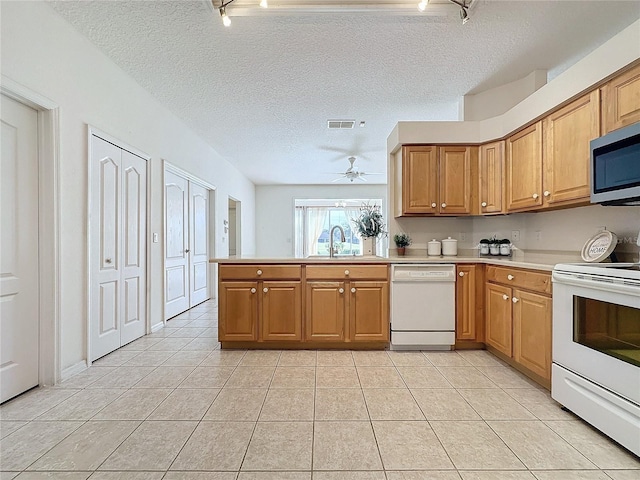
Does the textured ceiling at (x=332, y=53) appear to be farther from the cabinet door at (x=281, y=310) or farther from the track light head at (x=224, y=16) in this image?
the cabinet door at (x=281, y=310)

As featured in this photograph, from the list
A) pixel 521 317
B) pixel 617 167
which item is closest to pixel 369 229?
pixel 521 317

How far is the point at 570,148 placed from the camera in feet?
7.93

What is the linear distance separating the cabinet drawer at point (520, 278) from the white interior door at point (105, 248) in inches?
137

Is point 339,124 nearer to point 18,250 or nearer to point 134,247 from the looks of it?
point 134,247

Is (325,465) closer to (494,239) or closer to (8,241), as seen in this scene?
(8,241)

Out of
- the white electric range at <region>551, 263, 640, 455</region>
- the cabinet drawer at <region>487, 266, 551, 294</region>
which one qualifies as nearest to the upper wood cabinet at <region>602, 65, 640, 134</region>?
the white electric range at <region>551, 263, 640, 455</region>

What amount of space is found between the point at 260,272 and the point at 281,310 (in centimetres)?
41

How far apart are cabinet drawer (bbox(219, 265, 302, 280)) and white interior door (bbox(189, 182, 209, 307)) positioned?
2.19 metres

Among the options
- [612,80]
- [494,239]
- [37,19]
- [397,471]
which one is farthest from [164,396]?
[612,80]

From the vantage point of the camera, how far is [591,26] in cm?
251

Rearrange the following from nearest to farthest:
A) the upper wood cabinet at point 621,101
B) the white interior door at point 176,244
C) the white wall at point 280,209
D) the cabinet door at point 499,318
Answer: the upper wood cabinet at point 621,101
the cabinet door at point 499,318
the white interior door at point 176,244
the white wall at point 280,209

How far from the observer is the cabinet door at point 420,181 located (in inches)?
136

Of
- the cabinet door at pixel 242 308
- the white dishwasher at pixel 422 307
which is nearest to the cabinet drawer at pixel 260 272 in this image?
the cabinet door at pixel 242 308

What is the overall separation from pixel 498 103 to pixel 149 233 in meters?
4.03
